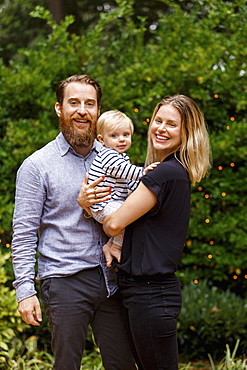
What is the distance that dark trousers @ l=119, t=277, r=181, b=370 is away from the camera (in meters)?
2.56

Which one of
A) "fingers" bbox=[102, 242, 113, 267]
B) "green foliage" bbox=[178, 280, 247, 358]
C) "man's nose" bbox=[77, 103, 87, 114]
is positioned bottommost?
"green foliage" bbox=[178, 280, 247, 358]

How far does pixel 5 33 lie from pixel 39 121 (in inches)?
199

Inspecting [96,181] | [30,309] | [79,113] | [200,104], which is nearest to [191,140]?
[96,181]

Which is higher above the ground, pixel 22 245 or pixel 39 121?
pixel 39 121

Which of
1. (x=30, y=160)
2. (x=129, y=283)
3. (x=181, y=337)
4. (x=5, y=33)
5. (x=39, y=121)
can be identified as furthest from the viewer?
(x=5, y=33)

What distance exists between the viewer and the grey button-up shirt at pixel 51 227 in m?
2.80

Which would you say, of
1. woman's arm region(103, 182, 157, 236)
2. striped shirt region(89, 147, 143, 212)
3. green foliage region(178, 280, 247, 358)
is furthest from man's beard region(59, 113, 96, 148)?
green foliage region(178, 280, 247, 358)

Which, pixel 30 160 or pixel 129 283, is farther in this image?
pixel 30 160

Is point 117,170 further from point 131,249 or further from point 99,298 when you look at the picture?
point 99,298

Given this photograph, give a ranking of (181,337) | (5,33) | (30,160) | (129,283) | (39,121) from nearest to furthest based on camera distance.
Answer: (129,283) → (30,160) → (181,337) → (39,121) → (5,33)

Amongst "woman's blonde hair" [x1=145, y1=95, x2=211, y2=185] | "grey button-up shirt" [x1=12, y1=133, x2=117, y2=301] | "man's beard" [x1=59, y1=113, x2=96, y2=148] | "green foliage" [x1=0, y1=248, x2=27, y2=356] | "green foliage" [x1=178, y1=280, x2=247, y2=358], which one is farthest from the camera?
"green foliage" [x1=178, y1=280, x2=247, y2=358]

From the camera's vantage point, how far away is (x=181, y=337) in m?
4.82

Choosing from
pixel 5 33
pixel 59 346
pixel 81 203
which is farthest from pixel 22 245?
pixel 5 33

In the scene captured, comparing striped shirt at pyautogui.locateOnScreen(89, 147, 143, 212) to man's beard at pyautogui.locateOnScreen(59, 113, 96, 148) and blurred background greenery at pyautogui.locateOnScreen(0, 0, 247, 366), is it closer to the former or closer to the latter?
man's beard at pyautogui.locateOnScreen(59, 113, 96, 148)
